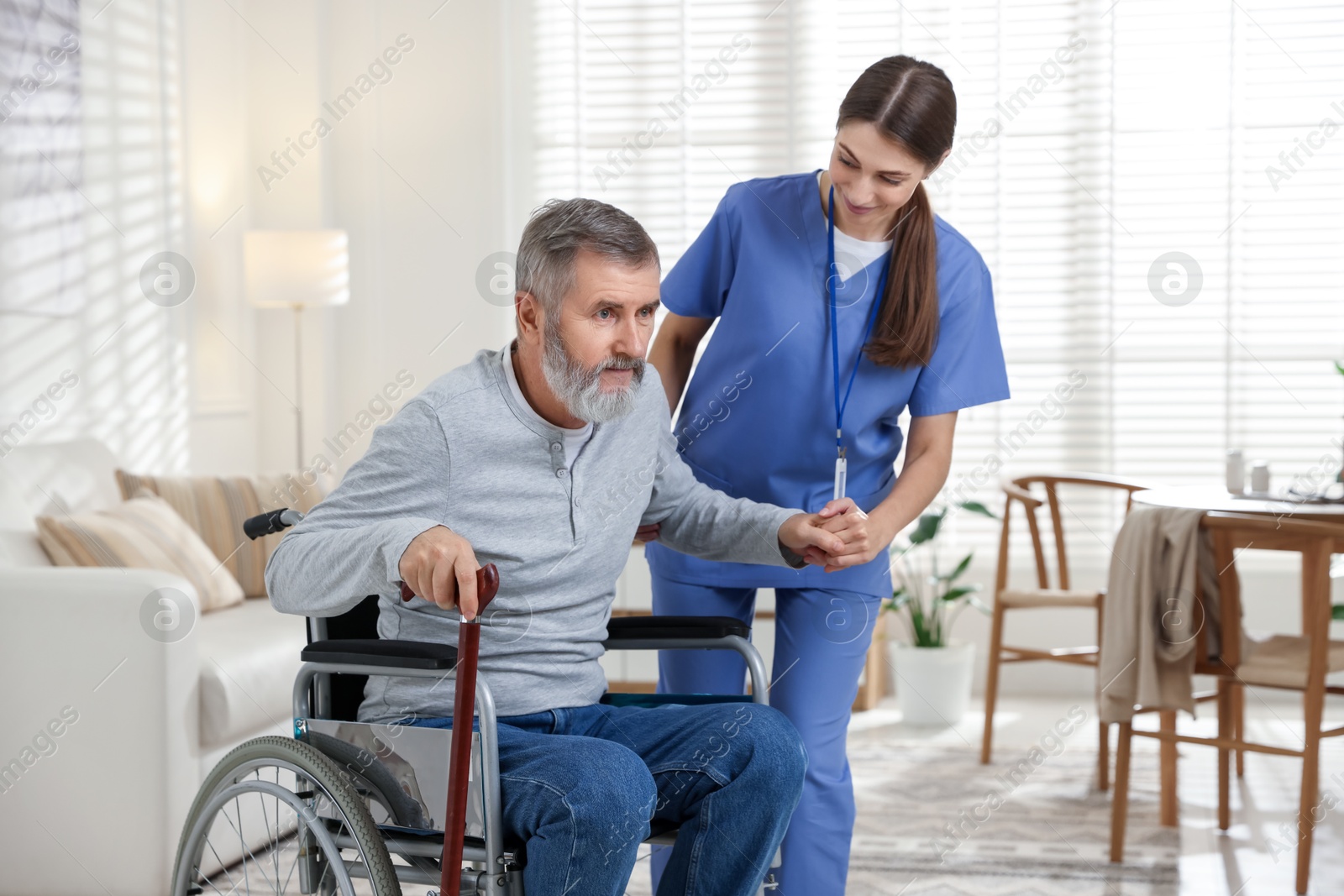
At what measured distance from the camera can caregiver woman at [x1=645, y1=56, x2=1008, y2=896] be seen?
1.82 metres

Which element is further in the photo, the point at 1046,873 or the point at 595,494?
the point at 1046,873

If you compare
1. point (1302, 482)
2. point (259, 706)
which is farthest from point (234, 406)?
point (1302, 482)

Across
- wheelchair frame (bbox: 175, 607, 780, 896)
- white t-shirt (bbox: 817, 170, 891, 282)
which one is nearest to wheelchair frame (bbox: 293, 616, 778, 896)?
wheelchair frame (bbox: 175, 607, 780, 896)

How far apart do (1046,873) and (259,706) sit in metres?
1.71

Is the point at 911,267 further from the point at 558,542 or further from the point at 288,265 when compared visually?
the point at 288,265

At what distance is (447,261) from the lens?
Result: 461cm

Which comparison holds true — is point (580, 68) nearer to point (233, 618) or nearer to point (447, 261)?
point (447, 261)

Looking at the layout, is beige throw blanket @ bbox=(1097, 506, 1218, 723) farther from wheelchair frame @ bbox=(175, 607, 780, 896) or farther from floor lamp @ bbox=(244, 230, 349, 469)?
floor lamp @ bbox=(244, 230, 349, 469)

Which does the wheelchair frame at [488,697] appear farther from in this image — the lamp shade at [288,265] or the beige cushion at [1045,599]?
the lamp shade at [288,265]

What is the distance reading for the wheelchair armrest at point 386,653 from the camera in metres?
1.37

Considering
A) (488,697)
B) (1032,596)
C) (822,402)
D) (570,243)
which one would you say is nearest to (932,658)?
(1032,596)

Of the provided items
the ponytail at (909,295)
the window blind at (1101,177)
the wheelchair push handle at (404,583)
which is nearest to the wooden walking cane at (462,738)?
the wheelchair push handle at (404,583)

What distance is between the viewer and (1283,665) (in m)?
2.55

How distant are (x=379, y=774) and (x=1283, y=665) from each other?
193 cm
